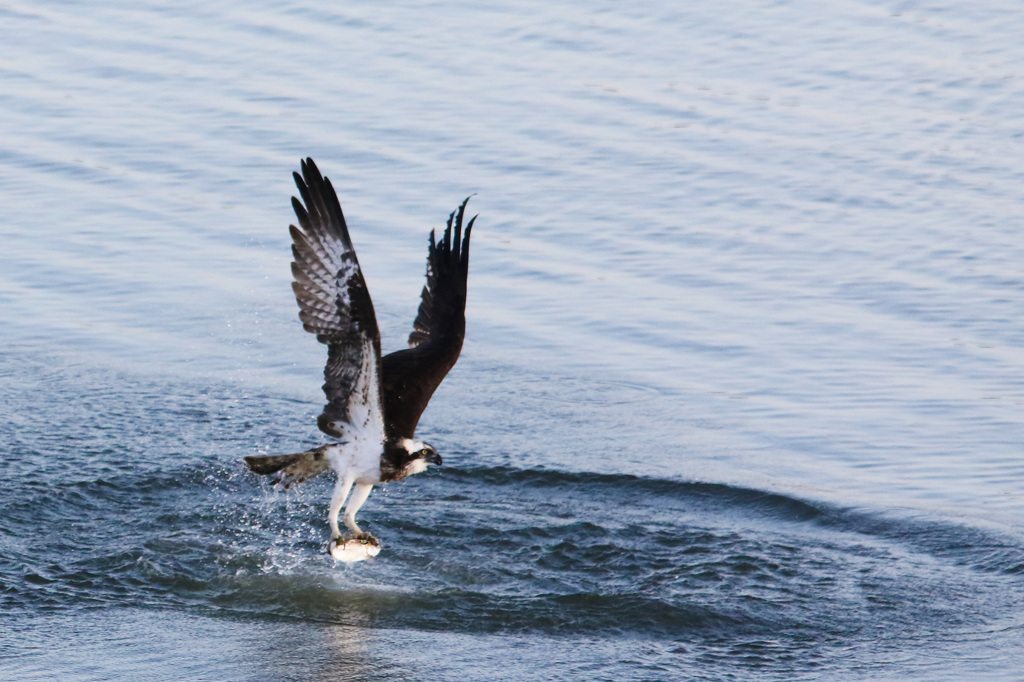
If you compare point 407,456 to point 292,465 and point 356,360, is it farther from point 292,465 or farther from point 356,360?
point 356,360

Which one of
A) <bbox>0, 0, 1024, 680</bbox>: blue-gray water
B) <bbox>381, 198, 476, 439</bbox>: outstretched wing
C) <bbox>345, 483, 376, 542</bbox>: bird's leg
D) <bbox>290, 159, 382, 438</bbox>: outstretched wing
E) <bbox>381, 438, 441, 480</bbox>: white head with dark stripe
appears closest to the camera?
<bbox>290, 159, 382, 438</bbox>: outstretched wing

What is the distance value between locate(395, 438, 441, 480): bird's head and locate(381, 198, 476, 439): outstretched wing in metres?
0.09

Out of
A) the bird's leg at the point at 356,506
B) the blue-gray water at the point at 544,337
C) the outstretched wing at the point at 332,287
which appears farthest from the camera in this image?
the bird's leg at the point at 356,506

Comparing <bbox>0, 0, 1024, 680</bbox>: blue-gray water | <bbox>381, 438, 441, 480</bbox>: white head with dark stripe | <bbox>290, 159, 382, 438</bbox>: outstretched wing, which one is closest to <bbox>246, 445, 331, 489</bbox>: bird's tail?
<bbox>381, 438, 441, 480</bbox>: white head with dark stripe

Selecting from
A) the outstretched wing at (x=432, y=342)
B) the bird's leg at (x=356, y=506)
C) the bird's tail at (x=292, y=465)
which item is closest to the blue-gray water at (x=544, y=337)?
the bird's leg at (x=356, y=506)

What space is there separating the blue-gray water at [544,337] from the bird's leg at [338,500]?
26 cm

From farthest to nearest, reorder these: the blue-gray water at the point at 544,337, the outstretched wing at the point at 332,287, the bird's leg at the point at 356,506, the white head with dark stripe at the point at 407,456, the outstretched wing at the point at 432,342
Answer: the outstretched wing at the point at 432,342 → the bird's leg at the point at 356,506 → the white head with dark stripe at the point at 407,456 → the blue-gray water at the point at 544,337 → the outstretched wing at the point at 332,287

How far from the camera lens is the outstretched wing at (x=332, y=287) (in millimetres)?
6492

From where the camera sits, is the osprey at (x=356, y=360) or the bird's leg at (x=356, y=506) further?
the bird's leg at (x=356, y=506)

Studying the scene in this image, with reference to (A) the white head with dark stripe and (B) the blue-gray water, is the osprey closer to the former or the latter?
(A) the white head with dark stripe

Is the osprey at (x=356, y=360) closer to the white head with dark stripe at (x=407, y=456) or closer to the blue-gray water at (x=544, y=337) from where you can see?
the white head with dark stripe at (x=407, y=456)

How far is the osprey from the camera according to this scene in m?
6.54

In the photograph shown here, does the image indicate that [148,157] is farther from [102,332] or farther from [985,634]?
[985,634]

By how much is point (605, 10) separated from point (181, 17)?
4.36 metres
